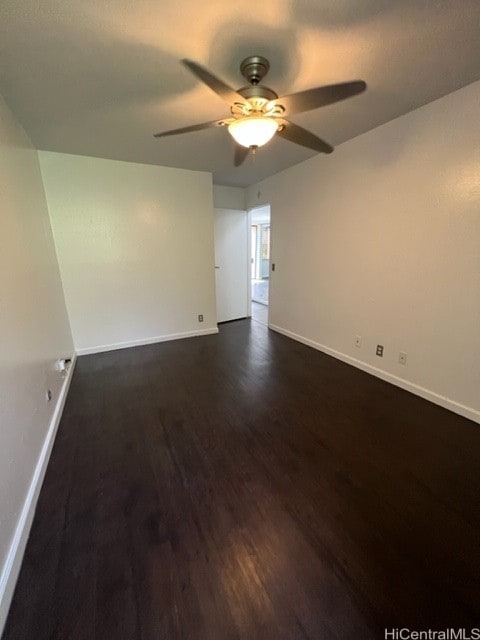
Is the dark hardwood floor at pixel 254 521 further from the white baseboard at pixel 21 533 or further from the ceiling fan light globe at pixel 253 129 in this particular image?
the ceiling fan light globe at pixel 253 129

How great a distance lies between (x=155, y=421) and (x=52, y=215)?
263cm

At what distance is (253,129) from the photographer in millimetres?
1464

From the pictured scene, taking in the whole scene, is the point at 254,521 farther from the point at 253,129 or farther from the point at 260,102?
the point at 260,102

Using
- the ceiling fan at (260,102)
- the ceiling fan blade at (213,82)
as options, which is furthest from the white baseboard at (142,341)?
the ceiling fan blade at (213,82)

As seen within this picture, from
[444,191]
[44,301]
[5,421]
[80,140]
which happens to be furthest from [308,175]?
[5,421]

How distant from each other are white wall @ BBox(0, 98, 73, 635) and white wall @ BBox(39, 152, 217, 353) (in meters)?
0.44

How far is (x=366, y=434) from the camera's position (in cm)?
198

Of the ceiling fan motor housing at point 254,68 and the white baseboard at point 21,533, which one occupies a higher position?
the ceiling fan motor housing at point 254,68

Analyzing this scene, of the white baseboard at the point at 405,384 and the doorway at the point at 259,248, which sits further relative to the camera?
the doorway at the point at 259,248

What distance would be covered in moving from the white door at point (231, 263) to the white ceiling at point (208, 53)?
2389mm

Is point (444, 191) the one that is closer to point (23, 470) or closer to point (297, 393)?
point (297, 393)

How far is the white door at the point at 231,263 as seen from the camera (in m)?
4.64

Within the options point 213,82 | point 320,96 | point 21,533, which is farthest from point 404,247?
point 21,533

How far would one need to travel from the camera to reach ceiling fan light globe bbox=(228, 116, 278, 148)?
1.45 m
